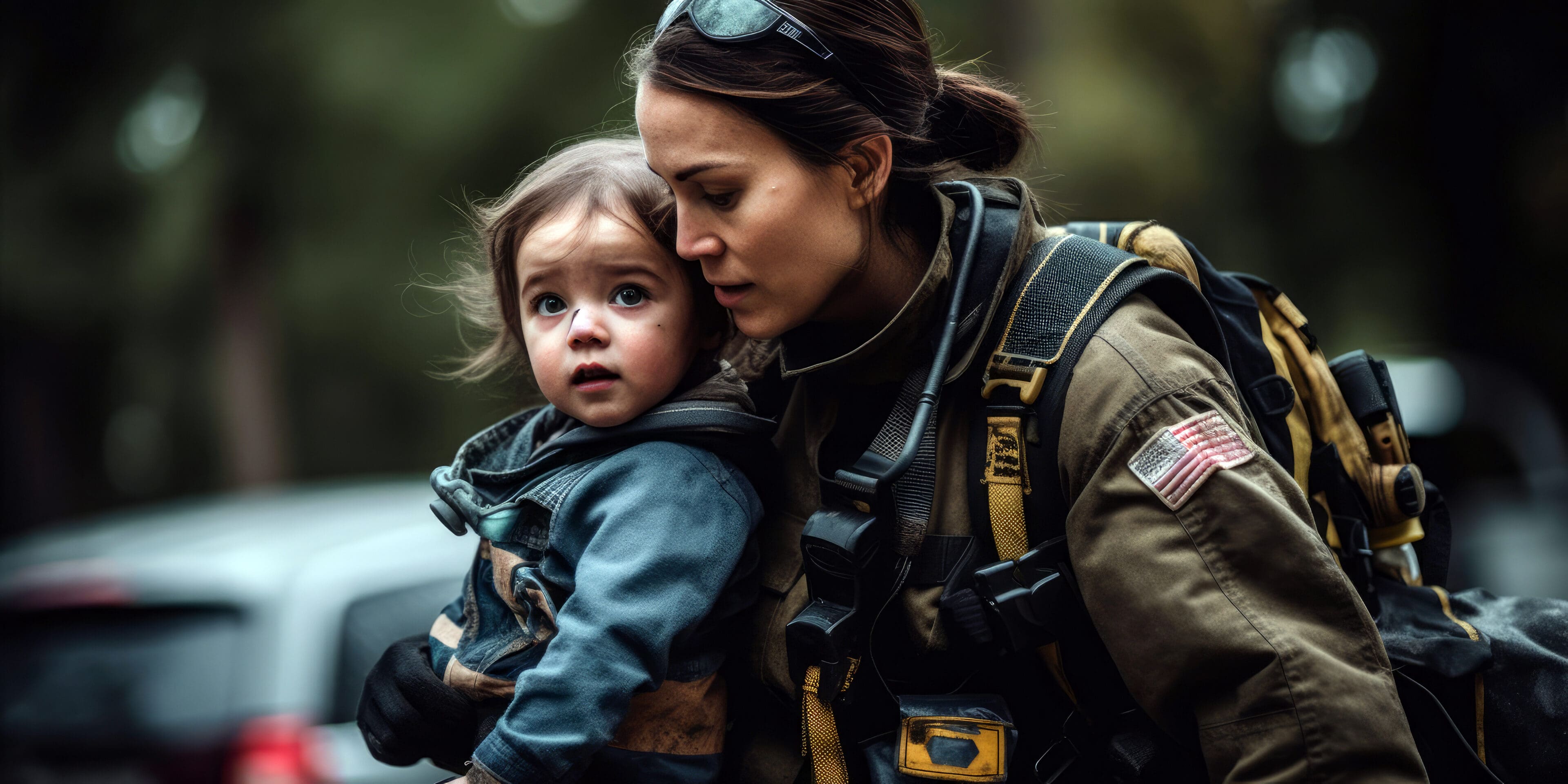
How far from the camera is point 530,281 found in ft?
6.17

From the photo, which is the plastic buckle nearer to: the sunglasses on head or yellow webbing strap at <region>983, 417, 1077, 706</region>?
yellow webbing strap at <region>983, 417, 1077, 706</region>

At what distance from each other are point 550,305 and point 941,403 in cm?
64

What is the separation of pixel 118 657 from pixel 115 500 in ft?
32.6

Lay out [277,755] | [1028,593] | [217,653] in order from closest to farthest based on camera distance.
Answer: [1028,593] < [277,755] < [217,653]

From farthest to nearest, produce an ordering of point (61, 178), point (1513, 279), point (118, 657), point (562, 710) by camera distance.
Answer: point (1513, 279) < point (61, 178) < point (118, 657) < point (562, 710)

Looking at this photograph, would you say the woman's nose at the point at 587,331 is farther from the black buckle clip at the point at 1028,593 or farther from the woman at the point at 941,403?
the black buckle clip at the point at 1028,593

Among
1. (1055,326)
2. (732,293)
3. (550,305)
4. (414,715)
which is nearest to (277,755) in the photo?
(414,715)

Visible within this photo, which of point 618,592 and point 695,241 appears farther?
point 695,241

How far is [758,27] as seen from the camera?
167 centimetres

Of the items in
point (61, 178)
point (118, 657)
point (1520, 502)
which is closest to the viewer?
point (118, 657)

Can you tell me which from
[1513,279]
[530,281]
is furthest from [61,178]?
[1513,279]

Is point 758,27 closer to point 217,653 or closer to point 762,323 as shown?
point 762,323

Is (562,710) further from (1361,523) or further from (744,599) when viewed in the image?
(1361,523)

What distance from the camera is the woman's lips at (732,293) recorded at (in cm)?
174
